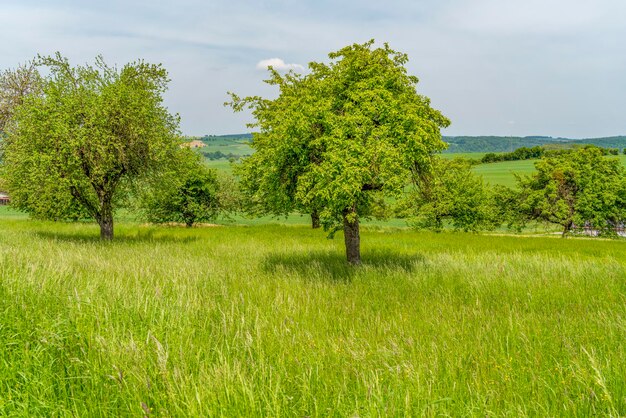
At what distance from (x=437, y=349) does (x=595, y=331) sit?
122 inches

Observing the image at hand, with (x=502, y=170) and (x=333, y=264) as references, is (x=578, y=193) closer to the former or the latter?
(x=333, y=264)

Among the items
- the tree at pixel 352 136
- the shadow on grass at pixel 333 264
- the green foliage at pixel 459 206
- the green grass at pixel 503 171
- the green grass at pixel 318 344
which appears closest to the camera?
the green grass at pixel 318 344

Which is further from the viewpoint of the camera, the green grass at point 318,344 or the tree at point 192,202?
the tree at point 192,202

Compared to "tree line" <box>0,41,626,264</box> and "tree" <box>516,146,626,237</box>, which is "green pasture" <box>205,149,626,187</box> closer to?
"tree" <box>516,146,626,237</box>

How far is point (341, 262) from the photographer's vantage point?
14.1m

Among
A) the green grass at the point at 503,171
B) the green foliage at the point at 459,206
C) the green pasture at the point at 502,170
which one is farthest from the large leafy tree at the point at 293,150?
the green grass at the point at 503,171

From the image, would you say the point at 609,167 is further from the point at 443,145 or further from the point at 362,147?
the point at 362,147

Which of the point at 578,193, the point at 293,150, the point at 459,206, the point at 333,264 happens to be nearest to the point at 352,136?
the point at 293,150

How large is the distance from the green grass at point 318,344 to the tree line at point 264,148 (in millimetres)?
3003

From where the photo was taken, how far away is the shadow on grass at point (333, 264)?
38.3 ft

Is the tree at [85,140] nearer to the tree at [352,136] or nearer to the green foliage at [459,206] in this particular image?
the tree at [352,136]

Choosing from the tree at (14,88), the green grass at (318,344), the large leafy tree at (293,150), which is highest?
the tree at (14,88)

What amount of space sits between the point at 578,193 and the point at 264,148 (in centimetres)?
4178

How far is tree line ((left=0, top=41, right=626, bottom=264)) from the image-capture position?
10.7 m
